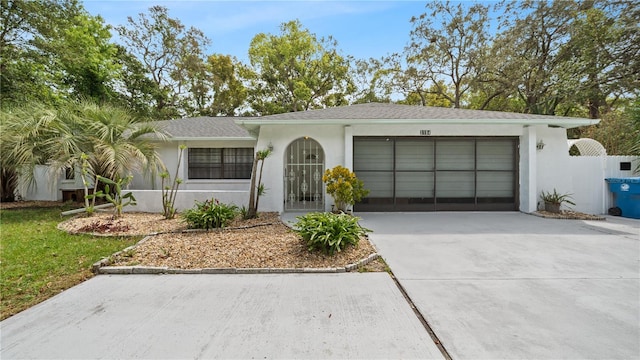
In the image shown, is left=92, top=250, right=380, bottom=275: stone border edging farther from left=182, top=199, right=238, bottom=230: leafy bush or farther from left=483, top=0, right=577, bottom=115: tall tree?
left=483, top=0, right=577, bottom=115: tall tree

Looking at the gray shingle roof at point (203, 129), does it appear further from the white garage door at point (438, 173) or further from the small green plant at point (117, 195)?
the white garage door at point (438, 173)

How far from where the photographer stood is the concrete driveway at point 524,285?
2479 millimetres

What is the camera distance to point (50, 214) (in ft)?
28.0

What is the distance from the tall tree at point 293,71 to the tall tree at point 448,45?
19.5 feet

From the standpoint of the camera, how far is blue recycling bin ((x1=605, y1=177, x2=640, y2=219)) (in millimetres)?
7867

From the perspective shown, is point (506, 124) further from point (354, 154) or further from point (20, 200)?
point (20, 200)

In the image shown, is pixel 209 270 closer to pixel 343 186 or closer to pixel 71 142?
pixel 343 186

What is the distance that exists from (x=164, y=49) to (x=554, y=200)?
27.4 m

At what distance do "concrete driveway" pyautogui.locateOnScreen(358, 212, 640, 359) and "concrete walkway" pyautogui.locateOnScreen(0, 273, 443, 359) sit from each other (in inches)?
17.7

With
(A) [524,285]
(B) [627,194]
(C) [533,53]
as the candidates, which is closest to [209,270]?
(A) [524,285]

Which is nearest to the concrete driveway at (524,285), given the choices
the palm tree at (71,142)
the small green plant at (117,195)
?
the small green plant at (117,195)

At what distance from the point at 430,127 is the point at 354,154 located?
8.18 ft

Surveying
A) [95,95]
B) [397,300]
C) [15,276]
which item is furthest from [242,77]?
[397,300]

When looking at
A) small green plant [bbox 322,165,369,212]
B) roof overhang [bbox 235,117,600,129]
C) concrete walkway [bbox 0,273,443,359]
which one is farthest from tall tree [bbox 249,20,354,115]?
Answer: concrete walkway [bbox 0,273,443,359]
